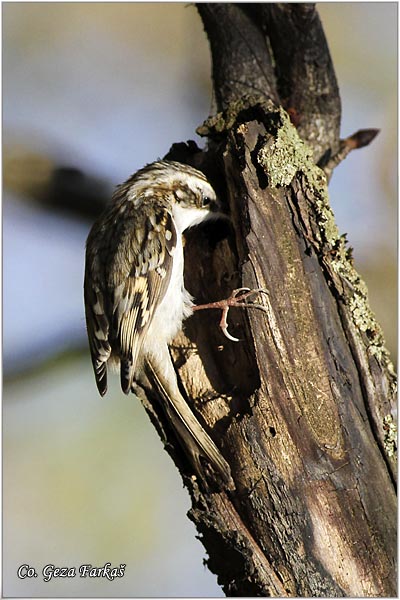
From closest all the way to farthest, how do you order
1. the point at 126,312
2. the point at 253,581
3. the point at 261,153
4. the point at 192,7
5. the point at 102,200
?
the point at 253,581 → the point at 261,153 → the point at 126,312 → the point at 192,7 → the point at 102,200

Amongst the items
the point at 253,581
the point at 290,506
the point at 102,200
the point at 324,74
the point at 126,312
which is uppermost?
the point at 324,74

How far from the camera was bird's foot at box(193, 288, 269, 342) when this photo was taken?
79.3 inches

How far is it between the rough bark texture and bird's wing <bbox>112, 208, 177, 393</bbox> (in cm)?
11

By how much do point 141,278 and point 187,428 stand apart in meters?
0.58

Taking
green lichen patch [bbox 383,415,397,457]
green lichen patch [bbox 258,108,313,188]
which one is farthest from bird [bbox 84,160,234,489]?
green lichen patch [bbox 383,415,397,457]

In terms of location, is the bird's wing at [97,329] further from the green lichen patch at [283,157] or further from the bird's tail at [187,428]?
the green lichen patch at [283,157]

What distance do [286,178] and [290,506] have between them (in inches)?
39.5

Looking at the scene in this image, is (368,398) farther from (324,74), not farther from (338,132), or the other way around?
(324,74)

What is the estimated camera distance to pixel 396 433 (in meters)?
2.16

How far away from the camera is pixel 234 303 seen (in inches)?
80.6

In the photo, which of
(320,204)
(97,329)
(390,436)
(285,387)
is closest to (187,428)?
(285,387)

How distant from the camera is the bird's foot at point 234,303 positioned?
6.61ft

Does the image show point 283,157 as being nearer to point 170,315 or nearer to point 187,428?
point 170,315

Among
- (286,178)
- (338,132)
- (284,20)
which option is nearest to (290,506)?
(286,178)
